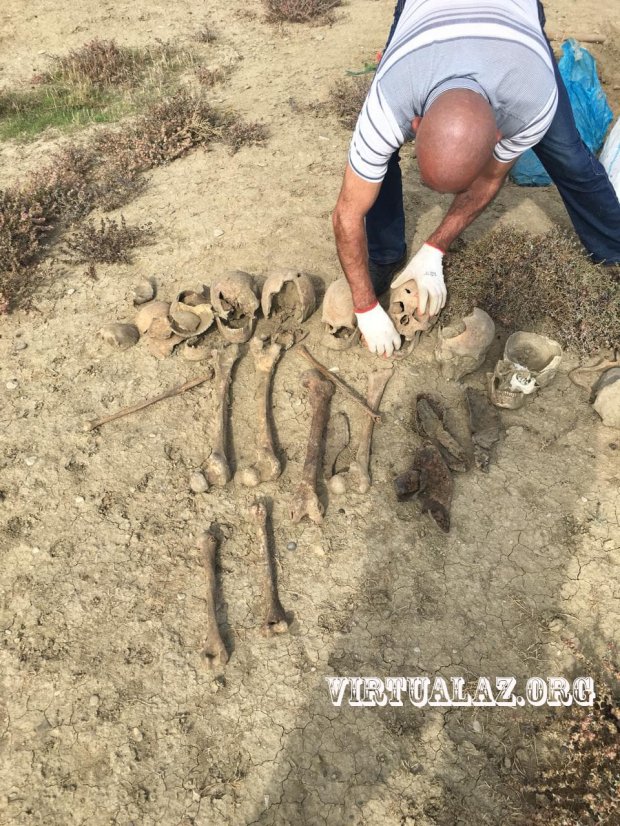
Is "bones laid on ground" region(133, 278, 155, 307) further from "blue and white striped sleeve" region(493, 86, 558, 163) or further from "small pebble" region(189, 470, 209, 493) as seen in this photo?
"blue and white striped sleeve" region(493, 86, 558, 163)

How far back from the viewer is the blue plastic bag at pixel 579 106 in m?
5.64

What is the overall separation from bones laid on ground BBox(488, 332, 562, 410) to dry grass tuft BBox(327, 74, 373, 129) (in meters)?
3.56

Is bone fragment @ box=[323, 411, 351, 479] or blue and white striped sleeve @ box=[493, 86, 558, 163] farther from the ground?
blue and white striped sleeve @ box=[493, 86, 558, 163]

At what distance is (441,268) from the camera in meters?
4.13

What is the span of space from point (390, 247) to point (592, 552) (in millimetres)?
2589

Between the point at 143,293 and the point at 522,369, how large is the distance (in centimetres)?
286

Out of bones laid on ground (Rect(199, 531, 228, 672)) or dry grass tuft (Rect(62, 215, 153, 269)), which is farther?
dry grass tuft (Rect(62, 215, 153, 269))

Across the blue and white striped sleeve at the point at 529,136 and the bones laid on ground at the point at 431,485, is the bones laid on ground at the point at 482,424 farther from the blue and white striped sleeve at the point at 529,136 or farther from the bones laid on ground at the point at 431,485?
the blue and white striped sleeve at the point at 529,136

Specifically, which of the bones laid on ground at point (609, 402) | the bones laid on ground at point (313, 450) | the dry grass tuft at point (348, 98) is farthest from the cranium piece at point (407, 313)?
the dry grass tuft at point (348, 98)

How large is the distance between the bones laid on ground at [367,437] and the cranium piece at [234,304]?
0.95 metres

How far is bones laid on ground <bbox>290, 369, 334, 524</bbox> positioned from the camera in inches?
135

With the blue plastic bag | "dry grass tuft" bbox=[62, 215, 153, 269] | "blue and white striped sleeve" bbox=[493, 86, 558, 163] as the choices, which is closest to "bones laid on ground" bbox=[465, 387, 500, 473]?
"blue and white striped sleeve" bbox=[493, 86, 558, 163]

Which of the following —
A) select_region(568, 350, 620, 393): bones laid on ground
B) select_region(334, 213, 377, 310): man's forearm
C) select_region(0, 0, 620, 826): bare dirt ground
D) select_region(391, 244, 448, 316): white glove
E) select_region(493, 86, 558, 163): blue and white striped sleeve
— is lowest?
select_region(0, 0, 620, 826): bare dirt ground

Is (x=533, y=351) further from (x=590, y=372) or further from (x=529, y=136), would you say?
(x=529, y=136)
